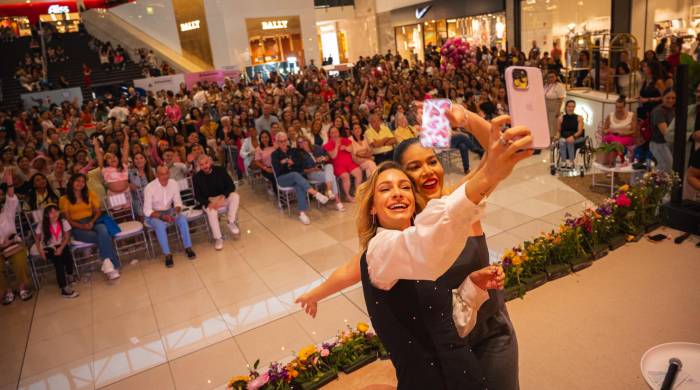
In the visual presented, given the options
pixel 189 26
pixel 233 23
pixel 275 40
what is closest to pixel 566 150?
pixel 233 23

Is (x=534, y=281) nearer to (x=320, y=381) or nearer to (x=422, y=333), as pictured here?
(x=320, y=381)

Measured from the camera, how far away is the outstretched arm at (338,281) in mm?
1808

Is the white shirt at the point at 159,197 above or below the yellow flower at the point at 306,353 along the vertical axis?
above

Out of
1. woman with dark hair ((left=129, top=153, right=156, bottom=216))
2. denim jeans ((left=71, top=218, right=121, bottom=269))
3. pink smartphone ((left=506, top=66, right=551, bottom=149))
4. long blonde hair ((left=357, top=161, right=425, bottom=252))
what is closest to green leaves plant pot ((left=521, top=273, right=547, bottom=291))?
long blonde hair ((left=357, top=161, right=425, bottom=252))

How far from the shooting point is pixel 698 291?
12.7 ft

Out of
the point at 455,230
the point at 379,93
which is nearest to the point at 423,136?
the point at 455,230

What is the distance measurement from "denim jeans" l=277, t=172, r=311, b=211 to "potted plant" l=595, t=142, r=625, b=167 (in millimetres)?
3709

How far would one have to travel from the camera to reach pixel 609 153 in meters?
6.08

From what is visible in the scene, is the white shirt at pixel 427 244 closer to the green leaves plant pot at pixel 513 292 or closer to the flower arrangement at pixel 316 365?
the flower arrangement at pixel 316 365

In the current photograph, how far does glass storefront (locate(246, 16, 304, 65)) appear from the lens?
20.4 m

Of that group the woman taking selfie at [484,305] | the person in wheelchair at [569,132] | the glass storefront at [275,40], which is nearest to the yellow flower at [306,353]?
the woman taking selfie at [484,305]

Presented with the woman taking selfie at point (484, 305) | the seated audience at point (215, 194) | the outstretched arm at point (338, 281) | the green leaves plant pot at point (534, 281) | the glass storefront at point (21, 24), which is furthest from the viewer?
the glass storefront at point (21, 24)

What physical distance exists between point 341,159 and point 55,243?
371 centimetres

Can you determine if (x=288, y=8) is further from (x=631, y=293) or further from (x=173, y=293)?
(x=631, y=293)
